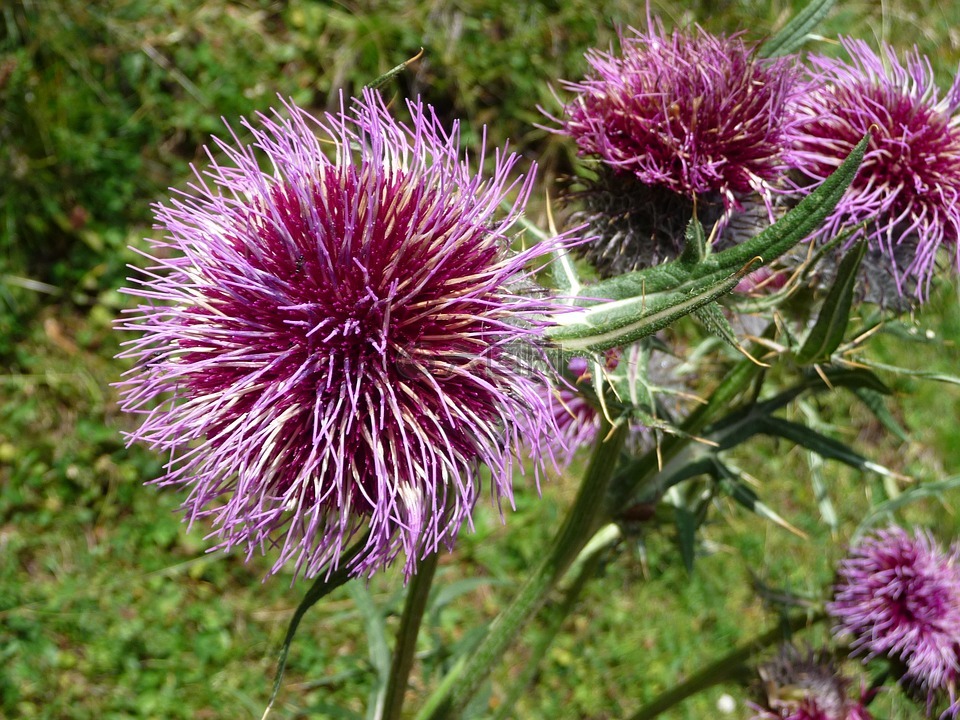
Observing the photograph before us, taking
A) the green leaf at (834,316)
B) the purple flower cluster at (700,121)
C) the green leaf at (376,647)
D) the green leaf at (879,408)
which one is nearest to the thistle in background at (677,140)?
the purple flower cluster at (700,121)

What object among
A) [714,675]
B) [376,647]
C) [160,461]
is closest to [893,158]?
[714,675]

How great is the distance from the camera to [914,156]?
2076 millimetres

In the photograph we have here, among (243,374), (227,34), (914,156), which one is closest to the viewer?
(243,374)

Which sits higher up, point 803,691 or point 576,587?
point 576,587

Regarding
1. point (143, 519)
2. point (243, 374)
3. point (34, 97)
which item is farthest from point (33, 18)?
point (243, 374)

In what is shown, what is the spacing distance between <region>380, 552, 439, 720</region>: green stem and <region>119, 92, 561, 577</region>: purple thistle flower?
0.26 m

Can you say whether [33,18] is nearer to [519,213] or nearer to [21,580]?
[21,580]

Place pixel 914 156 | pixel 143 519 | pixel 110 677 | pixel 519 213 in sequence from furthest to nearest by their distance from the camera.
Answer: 1. pixel 143 519
2. pixel 110 677
3. pixel 914 156
4. pixel 519 213

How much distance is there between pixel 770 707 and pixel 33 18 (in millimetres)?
5176

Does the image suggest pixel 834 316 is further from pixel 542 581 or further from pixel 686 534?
pixel 542 581

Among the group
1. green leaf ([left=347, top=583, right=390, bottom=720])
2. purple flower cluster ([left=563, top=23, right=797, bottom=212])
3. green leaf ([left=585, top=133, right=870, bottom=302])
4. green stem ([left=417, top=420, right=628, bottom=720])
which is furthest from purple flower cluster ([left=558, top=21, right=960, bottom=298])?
green leaf ([left=347, top=583, right=390, bottom=720])

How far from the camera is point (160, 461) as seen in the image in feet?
14.6

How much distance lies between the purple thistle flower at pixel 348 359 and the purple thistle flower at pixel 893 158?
0.91 m

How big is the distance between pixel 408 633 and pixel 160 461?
292 cm
